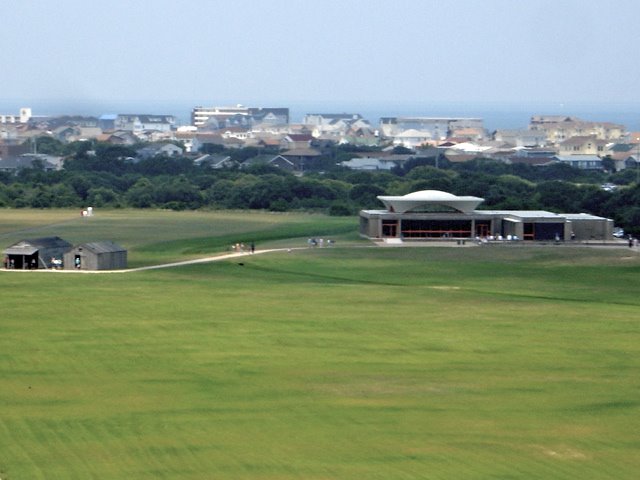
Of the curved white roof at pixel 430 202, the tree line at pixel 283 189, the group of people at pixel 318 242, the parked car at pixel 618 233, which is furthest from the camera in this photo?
the tree line at pixel 283 189

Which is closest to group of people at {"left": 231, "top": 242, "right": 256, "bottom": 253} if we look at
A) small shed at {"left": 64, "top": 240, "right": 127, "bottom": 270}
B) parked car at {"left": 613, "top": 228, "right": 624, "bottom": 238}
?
small shed at {"left": 64, "top": 240, "right": 127, "bottom": 270}

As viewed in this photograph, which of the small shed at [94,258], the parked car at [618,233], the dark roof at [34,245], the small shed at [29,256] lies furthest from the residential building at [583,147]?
the small shed at [29,256]

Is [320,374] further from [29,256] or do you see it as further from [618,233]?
[618,233]

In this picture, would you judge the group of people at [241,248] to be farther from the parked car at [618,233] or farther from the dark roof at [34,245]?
the parked car at [618,233]

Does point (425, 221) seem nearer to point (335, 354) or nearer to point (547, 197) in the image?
point (547, 197)

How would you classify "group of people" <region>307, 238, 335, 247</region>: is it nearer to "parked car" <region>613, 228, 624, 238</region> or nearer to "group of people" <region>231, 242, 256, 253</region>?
"group of people" <region>231, 242, 256, 253</region>

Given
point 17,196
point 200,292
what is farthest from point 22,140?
point 200,292

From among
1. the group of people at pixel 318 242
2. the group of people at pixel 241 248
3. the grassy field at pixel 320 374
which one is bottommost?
the group of people at pixel 318 242
